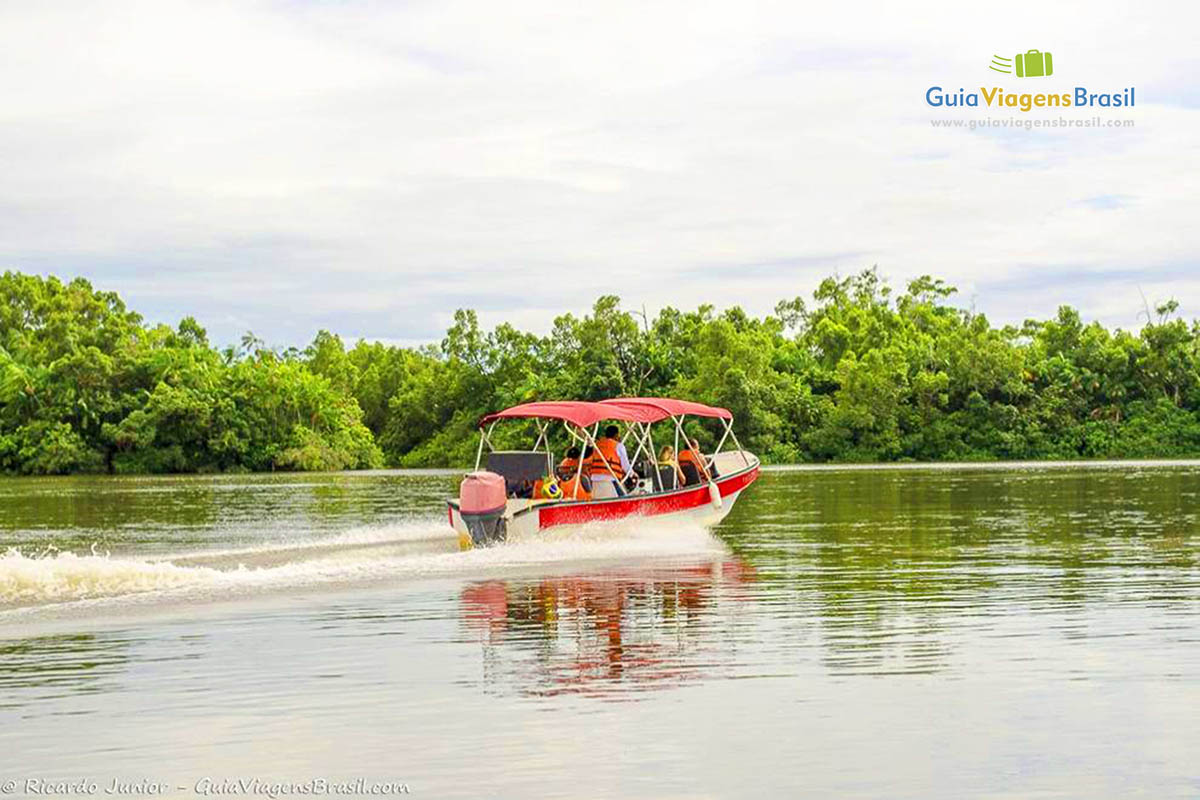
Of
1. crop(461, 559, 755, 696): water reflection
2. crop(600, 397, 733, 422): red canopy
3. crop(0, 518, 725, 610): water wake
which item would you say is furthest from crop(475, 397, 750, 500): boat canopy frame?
crop(461, 559, 755, 696): water reflection

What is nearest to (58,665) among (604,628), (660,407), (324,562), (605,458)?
(604,628)

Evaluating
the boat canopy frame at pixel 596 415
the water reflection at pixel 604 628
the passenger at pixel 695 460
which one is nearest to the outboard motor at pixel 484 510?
the boat canopy frame at pixel 596 415

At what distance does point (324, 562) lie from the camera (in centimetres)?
2042

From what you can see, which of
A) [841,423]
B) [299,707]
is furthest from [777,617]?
[841,423]

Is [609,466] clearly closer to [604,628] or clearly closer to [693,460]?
[693,460]

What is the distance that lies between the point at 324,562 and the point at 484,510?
8.29 ft

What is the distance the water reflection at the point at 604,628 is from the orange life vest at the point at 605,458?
14.5 feet

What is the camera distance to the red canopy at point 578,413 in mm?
24031

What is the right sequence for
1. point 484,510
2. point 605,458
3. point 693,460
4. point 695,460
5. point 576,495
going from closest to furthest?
point 484,510 < point 576,495 < point 605,458 < point 695,460 < point 693,460

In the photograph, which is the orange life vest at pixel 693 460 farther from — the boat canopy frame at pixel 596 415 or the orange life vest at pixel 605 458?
the orange life vest at pixel 605 458

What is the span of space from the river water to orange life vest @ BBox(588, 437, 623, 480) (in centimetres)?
114

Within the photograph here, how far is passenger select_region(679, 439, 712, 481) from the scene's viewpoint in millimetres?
25844

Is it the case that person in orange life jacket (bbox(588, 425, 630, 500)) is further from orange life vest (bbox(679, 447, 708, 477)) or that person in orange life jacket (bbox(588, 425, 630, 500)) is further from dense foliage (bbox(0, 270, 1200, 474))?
dense foliage (bbox(0, 270, 1200, 474))

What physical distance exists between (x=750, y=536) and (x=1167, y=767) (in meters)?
17.8
